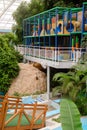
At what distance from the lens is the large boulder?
2248cm

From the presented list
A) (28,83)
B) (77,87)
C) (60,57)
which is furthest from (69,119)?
(28,83)

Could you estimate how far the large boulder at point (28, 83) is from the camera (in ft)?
73.8

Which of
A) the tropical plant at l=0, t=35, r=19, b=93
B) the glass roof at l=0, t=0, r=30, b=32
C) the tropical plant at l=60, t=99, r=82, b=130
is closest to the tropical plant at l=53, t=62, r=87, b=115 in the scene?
the tropical plant at l=0, t=35, r=19, b=93

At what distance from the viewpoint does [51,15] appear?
25312 millimetres

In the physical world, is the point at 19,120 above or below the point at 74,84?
below

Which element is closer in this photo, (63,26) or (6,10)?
(63,26)

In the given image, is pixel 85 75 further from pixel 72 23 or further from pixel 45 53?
pixel 72 23

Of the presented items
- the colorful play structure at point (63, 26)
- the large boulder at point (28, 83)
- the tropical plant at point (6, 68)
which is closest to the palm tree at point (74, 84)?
the colorful play structure at point (63, 26)

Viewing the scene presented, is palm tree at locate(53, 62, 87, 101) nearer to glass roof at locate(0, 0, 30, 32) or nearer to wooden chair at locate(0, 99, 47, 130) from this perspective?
wooden chair at locate(0, 99, 47, 130)

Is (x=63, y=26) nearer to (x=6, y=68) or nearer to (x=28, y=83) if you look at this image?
(x=28, y=83)

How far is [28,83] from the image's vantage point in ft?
74.9

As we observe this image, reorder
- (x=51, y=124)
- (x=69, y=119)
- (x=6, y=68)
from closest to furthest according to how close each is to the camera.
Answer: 1. (x=69, y=119)
2. (x=51, y=124)
3. (x=6, y=68)

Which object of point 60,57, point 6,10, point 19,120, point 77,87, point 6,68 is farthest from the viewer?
point 6,10

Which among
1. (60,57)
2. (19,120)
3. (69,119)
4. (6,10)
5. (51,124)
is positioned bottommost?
(51,124)
